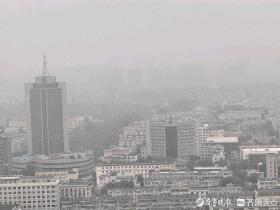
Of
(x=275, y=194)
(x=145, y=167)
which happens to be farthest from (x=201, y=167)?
(x=275, y=194)

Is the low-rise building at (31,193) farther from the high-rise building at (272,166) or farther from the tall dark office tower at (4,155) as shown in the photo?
the high-rise building at (272,166)

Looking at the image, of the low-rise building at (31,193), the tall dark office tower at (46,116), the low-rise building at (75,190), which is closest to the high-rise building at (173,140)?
the tall dark office tower at (46,116)

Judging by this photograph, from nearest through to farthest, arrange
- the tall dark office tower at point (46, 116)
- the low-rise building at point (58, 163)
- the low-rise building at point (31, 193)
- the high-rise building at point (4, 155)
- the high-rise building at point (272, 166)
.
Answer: the low-rise building at point (31, 193) → the high-rise building at point (272, 166) → the high-rise building at point (4, 155) → the low-rise building at point (58, 163) → the tall dark office tower at point (46, 116)

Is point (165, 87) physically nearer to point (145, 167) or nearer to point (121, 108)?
point (121, 108)

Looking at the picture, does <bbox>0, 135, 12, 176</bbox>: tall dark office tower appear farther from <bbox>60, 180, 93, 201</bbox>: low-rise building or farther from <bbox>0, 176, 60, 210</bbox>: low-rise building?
<bbox>0, 176, 60, 210</bbox>: low-rise building

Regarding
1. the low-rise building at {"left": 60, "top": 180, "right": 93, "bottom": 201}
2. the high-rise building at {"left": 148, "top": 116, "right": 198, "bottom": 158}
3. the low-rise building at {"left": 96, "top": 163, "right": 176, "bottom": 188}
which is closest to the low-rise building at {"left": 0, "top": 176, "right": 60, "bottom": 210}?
the low-rise building at {"left": 60, "top": 180, "right": 93, "bottom": 201}

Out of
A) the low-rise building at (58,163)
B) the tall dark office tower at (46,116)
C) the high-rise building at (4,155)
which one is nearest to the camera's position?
the high-rise building at (4,155)
